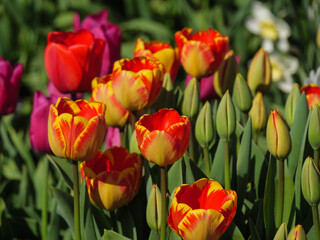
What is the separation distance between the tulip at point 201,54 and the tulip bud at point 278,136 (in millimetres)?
261

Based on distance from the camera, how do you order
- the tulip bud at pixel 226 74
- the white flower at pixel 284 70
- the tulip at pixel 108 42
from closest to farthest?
the tulip bud at pixel 226 74
the tulip at pixel 108 42
the white flower at pixel 284 70

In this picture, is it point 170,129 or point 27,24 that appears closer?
point 170,129

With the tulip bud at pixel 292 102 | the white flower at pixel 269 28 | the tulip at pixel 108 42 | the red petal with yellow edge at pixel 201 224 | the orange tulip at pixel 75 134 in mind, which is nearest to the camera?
the red petal with yellow edge at pixel 201 224

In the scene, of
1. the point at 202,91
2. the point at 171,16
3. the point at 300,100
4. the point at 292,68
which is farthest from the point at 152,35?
the point at 300,100

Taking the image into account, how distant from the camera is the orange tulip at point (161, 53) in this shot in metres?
1.27

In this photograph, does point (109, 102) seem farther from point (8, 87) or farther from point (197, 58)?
point (8, 87)

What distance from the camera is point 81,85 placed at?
1.31 m

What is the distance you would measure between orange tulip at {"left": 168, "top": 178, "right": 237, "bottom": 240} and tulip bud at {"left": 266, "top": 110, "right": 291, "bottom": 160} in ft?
0.45

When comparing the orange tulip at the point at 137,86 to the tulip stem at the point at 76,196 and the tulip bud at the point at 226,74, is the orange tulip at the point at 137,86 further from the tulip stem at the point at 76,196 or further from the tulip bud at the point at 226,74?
the tulip bud at the point at 226,74

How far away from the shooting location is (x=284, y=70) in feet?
8.17

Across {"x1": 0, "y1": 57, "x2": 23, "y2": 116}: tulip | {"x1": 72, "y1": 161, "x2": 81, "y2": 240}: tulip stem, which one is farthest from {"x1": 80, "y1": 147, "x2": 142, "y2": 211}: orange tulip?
{"x1": 0, "y1": 57, "x2": 23, "y2": 116}: tulip

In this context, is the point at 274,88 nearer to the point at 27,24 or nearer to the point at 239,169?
the point at 27,24

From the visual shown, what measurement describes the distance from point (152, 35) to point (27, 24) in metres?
0.60

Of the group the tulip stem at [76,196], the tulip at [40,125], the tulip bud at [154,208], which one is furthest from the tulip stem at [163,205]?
the tulip at [40,125]
